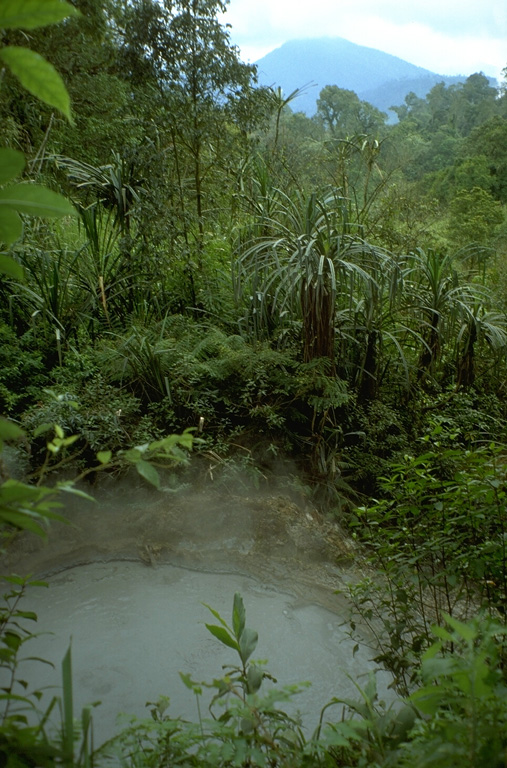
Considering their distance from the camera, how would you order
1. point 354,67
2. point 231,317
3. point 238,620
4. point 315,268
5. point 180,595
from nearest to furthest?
point 238,620
point 180,595
point 315,268
point 231,317
point 354,67

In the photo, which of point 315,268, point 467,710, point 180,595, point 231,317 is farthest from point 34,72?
point 231,317

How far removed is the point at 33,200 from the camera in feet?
1.63

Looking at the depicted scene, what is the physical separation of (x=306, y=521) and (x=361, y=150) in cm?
282

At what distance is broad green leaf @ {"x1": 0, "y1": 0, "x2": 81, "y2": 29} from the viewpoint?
0.46 m

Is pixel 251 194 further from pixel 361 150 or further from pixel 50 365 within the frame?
pixel 50 365

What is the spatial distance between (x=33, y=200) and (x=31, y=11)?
0.14 m

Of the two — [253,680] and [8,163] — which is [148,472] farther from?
[253,680]

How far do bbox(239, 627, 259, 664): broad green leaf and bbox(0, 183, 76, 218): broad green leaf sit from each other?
67 centimetres

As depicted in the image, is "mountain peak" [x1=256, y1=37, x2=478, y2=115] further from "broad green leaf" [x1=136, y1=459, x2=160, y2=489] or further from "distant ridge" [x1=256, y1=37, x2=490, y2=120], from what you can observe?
"broad green leaf" [x1=136, y1=459, x2=160, y2=489]

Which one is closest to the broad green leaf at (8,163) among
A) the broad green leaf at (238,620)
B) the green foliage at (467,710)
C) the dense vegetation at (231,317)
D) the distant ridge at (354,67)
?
the green foliage at (467,710)

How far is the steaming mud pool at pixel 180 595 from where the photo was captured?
6.32 ft

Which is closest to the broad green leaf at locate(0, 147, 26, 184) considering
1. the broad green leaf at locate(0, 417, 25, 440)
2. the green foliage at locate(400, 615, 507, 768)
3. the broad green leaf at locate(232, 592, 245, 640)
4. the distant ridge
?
the broad green leaf at locate(0, 417, 25, 440)

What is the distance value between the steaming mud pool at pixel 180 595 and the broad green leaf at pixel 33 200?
1.26 meters

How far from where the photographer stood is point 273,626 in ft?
7.51
